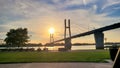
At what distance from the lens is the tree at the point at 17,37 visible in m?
107

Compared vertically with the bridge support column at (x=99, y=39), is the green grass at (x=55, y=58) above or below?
below

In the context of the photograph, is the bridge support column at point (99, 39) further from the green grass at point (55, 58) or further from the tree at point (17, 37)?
the tree at point (17, 37)

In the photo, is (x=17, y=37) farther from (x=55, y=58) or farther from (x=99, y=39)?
(x=55, y=58)

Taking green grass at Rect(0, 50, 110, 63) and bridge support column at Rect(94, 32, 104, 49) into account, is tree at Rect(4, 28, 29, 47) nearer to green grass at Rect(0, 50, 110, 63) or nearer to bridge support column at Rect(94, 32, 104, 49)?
bridge support column at Rect(94, 32, 104, 49)

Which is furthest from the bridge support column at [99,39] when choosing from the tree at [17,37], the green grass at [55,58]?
the tree at [17,37]

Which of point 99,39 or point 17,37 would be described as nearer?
point 99,39

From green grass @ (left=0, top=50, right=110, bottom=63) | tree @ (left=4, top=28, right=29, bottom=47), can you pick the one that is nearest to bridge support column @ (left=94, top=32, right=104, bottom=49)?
green grass @ (left=0, top=50, right=110, bottom=63)

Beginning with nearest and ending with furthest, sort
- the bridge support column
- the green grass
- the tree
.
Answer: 1. the green grass
2. the bridge support column
3. the tree

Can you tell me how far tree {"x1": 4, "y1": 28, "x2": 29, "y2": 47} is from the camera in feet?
351

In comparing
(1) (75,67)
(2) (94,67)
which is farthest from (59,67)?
(2) (94,67)

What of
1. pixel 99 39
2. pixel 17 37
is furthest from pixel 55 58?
pixel 17 37

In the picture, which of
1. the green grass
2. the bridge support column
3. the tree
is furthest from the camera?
the tree

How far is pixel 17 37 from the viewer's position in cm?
10838

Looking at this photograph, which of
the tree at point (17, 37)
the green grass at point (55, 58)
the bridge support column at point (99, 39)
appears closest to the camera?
the green grass at point (55, 58)
